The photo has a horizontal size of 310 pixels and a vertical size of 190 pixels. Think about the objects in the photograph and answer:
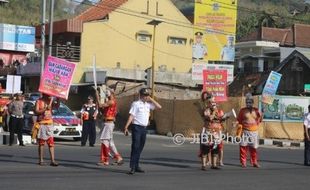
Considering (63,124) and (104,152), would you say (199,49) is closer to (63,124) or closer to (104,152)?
(63,124)

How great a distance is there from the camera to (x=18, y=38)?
146 feet

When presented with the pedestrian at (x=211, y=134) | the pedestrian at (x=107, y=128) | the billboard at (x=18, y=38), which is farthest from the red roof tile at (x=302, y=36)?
the pedestrian at (x=107, y=128)

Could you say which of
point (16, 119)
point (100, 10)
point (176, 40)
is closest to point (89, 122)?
point (16, 119)

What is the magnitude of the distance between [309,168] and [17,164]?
23.7ft

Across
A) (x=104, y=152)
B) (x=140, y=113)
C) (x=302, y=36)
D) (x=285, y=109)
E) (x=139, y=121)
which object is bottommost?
(x=104, y=152)

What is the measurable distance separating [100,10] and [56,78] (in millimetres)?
Result: 37152

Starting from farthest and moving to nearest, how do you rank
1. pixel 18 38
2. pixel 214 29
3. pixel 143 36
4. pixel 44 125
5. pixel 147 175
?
pixel 143 36, pixel 214 29, pixel 18 38, pixel 44 125, pixel 147 175

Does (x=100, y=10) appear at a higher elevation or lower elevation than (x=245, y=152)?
higher

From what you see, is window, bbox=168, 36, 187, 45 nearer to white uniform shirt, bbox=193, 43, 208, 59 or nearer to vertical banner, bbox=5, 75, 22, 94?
white uniform shirt, bbox=193, 43, 208, 59

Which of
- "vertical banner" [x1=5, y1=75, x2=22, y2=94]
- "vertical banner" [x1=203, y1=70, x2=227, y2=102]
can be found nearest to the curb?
"vertical banner" [x1=203, y1=70, x2=227, y2=102]

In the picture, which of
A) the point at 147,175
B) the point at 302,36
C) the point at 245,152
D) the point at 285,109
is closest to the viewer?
the point at 147,175

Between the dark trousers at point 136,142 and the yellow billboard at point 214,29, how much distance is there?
1217 inches

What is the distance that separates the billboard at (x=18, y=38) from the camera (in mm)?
43906

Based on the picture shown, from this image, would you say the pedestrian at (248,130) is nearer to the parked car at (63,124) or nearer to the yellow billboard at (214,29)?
the parked car at (63,124)
